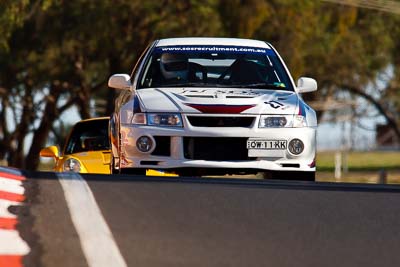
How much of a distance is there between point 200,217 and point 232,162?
3.27 metres

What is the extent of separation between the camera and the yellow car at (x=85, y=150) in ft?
47.0

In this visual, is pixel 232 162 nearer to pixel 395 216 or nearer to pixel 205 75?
pixel 205 75

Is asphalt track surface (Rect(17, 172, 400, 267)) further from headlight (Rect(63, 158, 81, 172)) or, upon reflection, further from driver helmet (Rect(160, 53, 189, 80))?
headlight (Rect(63, 158, 81, 172))

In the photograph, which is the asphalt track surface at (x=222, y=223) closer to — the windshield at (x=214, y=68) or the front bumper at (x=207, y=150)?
the front bumper at (x=207, y=150)

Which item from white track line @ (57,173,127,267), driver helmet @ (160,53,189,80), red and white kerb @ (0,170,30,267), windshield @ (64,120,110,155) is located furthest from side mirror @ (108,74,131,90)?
white track line @ (57,173,127,267)

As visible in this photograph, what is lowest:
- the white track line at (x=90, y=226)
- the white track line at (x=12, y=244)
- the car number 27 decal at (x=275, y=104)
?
the white track line at (x=90, y=226)

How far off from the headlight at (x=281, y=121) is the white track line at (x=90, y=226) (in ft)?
7.86

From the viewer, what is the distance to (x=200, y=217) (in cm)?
875

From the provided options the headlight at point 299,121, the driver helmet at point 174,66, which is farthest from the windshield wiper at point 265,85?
the headlight at point 299,121

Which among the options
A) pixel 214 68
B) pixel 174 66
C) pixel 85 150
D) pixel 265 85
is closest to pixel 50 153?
pixel 85 150

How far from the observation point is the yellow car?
14.3 meters

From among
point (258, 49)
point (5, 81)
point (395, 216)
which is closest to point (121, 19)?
point (5, 81)

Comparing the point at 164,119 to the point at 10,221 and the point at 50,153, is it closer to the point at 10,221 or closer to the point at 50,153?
the point at 50,153

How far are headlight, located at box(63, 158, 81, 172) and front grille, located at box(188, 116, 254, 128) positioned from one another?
2608mm
